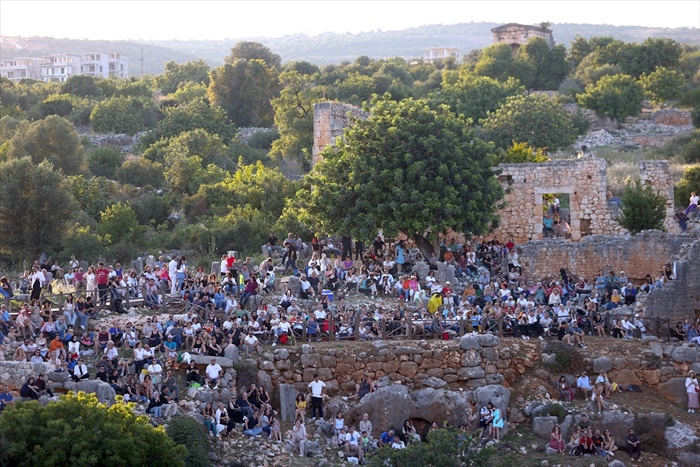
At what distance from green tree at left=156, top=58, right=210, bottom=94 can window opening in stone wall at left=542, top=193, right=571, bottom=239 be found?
50.5 metres

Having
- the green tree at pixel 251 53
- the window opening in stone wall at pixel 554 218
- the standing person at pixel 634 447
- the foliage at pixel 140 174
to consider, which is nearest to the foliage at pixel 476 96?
the foliage at pixel 140 174

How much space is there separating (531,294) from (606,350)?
3065 mm

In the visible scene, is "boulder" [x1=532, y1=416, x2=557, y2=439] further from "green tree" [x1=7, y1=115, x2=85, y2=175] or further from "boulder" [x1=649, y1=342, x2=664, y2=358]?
"green tree" [x1=7, y1=115, x2=85, y2=175]

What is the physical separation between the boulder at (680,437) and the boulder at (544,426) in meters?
2.35

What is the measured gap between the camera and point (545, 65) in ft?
258

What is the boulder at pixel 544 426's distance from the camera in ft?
72.7

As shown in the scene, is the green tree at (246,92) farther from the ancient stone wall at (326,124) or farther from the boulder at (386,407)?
the boulder at (386,407)

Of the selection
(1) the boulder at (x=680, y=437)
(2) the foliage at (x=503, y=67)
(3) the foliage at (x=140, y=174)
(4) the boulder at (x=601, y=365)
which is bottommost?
(1) the boulder at (x=680, y=437)

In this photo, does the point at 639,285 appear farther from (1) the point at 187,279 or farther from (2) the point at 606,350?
(1) the point at 187,279

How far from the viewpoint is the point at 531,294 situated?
88.9 ft

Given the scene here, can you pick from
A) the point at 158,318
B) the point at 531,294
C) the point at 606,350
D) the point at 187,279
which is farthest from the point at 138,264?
the point at 606,350

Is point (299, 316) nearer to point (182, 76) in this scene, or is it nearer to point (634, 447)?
point (634, 447)

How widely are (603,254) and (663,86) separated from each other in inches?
1581

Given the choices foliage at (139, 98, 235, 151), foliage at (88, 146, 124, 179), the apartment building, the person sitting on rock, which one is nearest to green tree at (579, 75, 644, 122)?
foliage at (139, 98, 235, 151)
